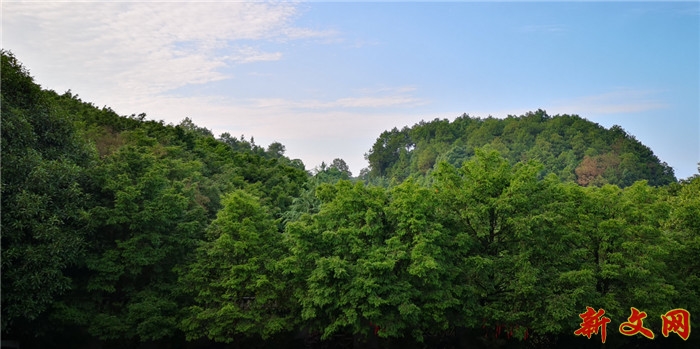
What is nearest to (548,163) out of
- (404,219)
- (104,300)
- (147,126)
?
(147,126)

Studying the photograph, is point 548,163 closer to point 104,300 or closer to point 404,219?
point 404,219

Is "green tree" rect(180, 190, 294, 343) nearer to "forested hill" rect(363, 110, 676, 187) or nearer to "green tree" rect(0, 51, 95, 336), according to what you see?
"green tree" rect(0, 51, 95, 336)

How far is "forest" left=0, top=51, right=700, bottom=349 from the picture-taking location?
14367 millimetres

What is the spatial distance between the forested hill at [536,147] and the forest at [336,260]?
26.9 meters

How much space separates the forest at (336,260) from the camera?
14.4m

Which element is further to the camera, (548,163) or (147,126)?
(548,163)

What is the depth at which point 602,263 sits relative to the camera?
16.0m

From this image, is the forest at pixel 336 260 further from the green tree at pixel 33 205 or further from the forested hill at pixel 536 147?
the forested hill at pixel 536 147

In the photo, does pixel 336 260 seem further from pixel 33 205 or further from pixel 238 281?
pixel 33 205

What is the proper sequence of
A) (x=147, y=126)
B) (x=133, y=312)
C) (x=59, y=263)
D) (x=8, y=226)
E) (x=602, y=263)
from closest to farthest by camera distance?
(x=8, y=226) → (x=59, y=263) → (x=133, y=312) → (x=602, y=263) → (x=147, y=126)

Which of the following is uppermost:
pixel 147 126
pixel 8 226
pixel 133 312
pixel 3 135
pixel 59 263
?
pixel 147 126

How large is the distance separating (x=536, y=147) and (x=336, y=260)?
146 feet

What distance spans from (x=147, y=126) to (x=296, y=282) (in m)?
15.1

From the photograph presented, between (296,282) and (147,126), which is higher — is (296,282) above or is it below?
below
